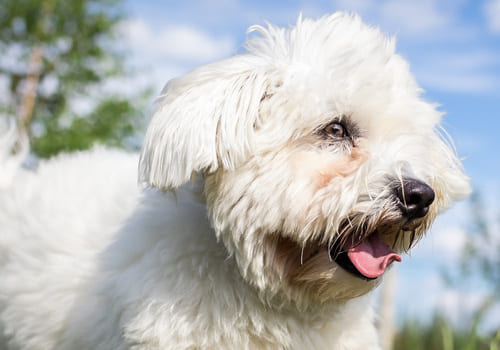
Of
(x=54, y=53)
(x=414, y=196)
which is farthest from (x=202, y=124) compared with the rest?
(x=54, y=53)

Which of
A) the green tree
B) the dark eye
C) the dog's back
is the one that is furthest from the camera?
the green tree

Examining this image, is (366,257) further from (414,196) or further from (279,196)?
(279,196)

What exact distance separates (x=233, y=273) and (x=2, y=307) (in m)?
1.81

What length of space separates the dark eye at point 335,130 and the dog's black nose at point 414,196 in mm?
378

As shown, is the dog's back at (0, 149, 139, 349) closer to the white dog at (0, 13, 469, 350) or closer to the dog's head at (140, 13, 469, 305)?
the white dog at (0, 13, 469, 350)

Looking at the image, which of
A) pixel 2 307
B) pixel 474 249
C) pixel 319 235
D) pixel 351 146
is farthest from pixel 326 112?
pixel 474 249

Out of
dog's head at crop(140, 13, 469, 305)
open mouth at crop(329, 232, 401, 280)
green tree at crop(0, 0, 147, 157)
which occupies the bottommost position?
green tree at crop(0, 0, 147, 157)

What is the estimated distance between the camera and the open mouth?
2.29 metres

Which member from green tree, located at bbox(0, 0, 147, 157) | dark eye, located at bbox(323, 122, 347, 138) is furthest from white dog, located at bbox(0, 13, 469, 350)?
green tree, located at bbox(0, 0, 147, 157)

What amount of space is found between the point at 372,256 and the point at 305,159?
0.52m

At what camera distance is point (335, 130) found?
7.91ft

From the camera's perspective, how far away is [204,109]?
223 centimetres

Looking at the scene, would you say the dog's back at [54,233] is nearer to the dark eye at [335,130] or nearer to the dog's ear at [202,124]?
the dog's ear at [202,124]

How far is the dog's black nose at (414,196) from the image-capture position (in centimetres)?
217
